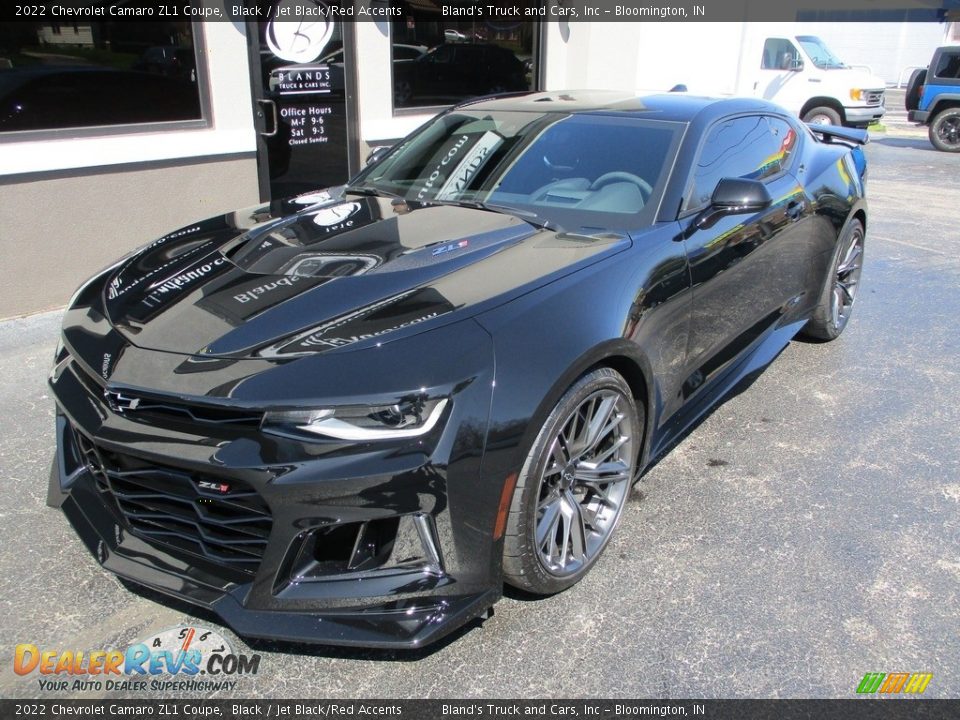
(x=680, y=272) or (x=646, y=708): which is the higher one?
(x=680, y=272)

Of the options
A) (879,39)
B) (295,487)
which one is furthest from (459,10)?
(879,39)

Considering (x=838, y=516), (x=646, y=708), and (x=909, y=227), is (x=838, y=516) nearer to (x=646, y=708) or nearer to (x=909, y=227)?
(x=646, y=708)

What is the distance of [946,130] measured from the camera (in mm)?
15758

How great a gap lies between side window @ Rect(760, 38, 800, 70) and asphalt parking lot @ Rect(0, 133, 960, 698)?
1279 centimetres

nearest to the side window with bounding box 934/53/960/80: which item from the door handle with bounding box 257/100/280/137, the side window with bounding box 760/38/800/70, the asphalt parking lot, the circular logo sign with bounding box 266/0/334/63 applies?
the side window with bounding box 760/38/800/70

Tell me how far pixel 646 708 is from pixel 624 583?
564mm

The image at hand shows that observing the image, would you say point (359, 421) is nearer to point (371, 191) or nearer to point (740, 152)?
point (371, 191)

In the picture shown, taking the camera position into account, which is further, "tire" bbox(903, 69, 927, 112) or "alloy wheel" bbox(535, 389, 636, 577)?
"tire" bbox(903, 69, 927, 112)

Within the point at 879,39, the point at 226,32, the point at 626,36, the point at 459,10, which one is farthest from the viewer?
the point at 879,39

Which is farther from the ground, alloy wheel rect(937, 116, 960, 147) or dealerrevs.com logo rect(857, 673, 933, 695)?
alloy wheel rect(937, 116, 960, 147)

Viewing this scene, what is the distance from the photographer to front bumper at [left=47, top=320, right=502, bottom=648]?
2.05 meters

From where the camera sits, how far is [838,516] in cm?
322

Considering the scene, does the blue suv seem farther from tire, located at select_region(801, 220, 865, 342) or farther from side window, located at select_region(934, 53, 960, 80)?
tire, located at select_region(801, 220, 865, 342)

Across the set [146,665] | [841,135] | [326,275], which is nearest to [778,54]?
[841,135]
